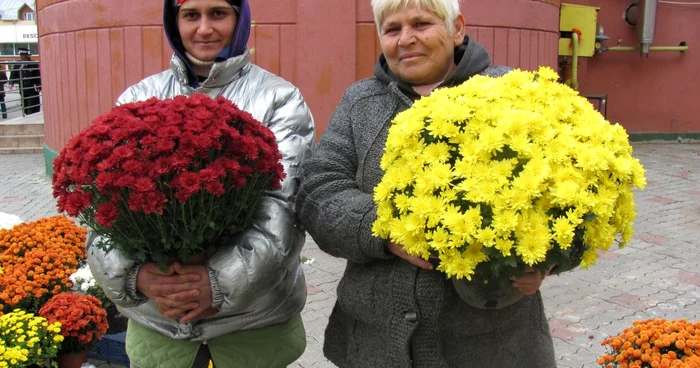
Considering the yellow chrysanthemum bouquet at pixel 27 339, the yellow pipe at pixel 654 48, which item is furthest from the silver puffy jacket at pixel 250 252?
the yellow pipe at pixel 654 48

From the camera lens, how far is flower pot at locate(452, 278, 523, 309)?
1.72 metres

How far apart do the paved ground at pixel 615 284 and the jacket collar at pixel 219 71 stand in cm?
235

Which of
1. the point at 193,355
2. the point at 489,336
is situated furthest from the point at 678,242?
the point at 193,355

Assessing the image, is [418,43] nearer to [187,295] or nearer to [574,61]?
[187,295]

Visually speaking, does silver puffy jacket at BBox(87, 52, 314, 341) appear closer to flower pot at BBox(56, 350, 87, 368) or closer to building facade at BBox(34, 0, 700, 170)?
flower pot at BBox(56, 350, 87, 368)

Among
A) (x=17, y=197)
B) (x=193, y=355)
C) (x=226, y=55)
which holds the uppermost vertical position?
(x=226, y=55)

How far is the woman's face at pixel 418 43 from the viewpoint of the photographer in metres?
1.99

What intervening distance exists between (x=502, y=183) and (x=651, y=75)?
1267 cm

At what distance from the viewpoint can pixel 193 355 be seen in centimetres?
224

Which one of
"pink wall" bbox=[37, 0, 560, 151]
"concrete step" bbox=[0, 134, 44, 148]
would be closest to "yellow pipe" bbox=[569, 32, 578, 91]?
"pink wall" bbox=[37, 0, 560, 151]

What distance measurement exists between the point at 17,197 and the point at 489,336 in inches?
340

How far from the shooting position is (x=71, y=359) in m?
3.69

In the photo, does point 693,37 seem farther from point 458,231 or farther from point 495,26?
point 458,231

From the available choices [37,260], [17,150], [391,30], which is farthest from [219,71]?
[17,150]
